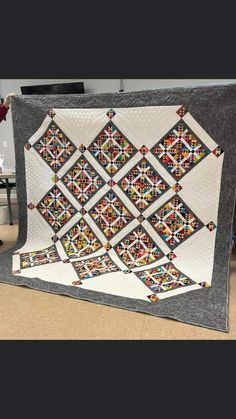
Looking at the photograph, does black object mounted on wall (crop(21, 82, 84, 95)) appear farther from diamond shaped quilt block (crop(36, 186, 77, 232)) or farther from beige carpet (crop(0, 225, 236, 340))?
beige carpet (crop(0, 225, 236, 340))

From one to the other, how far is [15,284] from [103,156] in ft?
3.66

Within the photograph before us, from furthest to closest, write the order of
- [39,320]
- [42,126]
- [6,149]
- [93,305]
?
[6,149] → [42,126] → [93,305] → [39,320]

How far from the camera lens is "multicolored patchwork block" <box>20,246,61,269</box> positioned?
249 centimetres

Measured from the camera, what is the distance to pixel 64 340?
167cm

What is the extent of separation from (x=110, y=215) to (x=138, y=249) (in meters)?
0.34

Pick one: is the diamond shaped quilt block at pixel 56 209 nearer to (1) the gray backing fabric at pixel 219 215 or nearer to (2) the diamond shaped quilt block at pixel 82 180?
(2) the diamond shaped quilt block at pixel 82 180

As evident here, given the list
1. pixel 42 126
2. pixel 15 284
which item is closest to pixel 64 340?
pixel 15 284

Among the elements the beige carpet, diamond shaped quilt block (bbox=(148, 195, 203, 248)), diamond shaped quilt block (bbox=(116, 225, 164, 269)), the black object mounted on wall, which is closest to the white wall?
the black object mounted on wall

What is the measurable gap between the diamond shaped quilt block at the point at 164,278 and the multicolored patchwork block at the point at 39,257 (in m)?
0.70

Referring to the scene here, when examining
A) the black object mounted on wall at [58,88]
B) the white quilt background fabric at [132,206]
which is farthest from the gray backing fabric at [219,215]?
the black object mounted on wall at [58,88]

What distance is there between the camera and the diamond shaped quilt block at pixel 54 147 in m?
2.60

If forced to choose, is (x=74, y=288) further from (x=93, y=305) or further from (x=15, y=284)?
(x=15, y=284)

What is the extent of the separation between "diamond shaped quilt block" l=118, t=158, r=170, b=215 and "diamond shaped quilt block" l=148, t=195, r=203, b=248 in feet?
0.34

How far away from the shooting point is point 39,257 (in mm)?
2572
